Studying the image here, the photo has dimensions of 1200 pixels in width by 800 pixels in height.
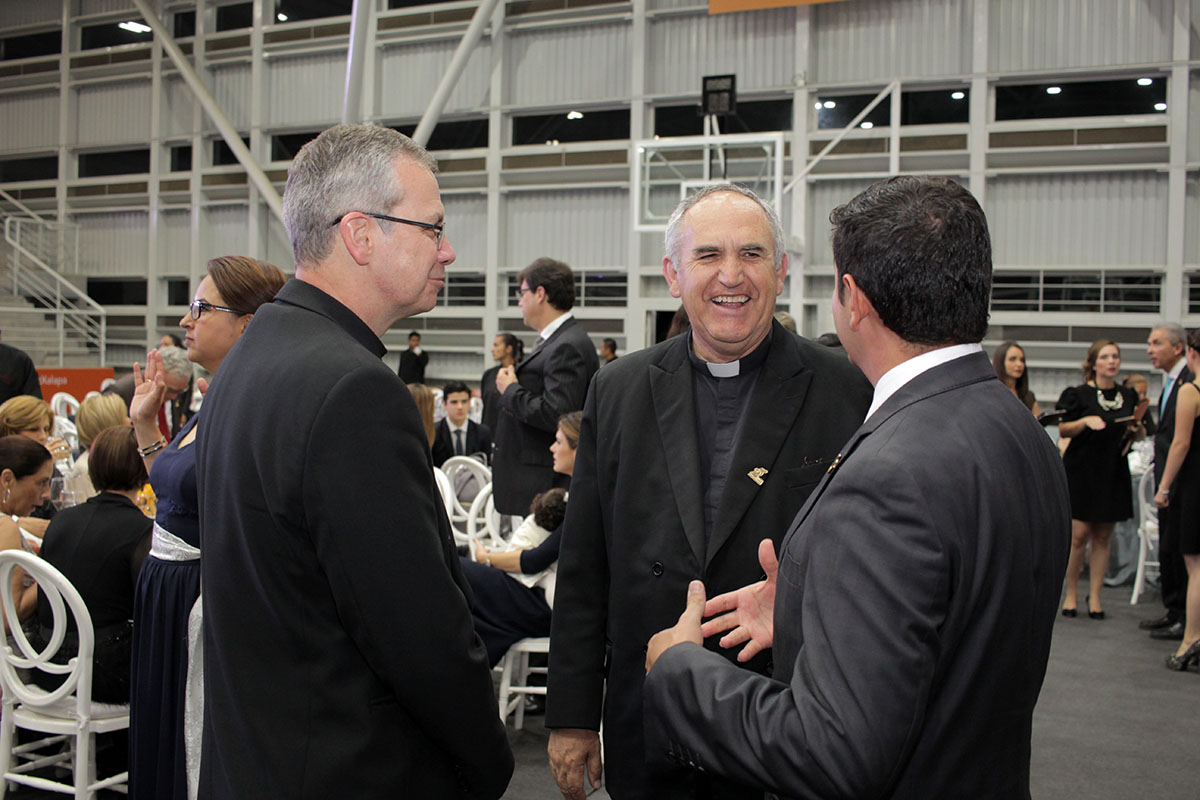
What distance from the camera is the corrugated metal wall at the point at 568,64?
1239 centimetres

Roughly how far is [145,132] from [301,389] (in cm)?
1613

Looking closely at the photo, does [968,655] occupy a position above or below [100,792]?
above

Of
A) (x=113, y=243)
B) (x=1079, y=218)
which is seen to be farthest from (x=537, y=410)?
(x=113, y=243)

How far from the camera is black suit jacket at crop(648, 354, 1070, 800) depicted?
102cm

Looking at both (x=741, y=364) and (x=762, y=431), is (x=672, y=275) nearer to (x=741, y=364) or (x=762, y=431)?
(x=741, y=364)

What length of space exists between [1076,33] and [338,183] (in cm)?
1129

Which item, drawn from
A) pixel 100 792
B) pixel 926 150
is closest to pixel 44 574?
pixel 100 792

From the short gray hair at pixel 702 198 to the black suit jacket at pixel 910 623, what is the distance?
0.77 meters

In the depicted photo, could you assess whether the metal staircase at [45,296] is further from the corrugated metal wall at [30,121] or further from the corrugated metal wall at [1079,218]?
the corrugated metal wall at [1079,218]

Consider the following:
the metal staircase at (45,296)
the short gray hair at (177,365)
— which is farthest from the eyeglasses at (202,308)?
the metal staircase at (45,296)

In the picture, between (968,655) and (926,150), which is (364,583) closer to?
(968,655)

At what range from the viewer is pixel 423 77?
44.0 feet

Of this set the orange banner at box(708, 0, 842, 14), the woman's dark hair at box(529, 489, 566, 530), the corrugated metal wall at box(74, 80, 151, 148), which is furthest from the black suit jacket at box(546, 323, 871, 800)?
the corrugated metal wall at box(74, 80, 151, 148)

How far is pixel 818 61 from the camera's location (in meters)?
11.5
